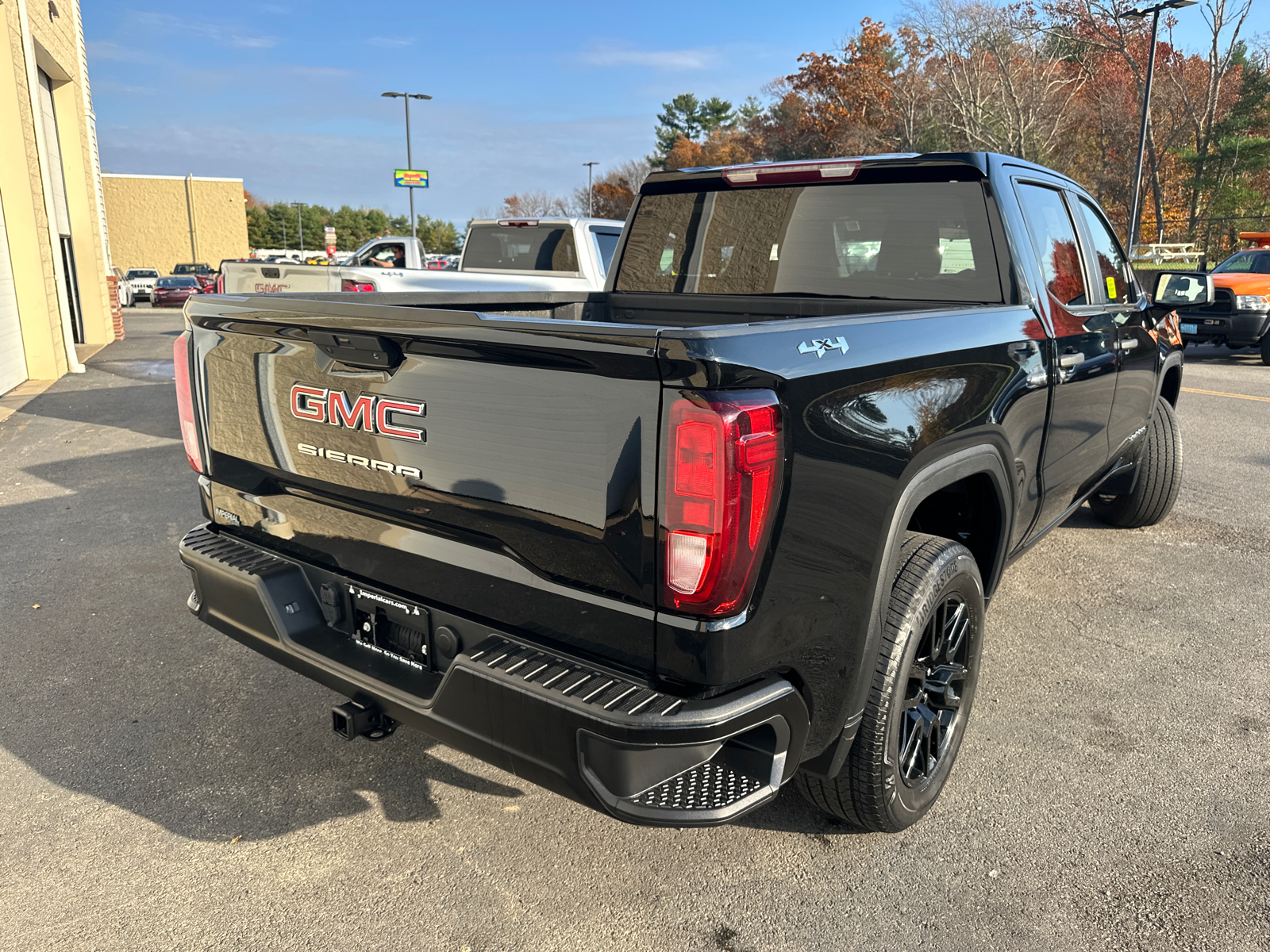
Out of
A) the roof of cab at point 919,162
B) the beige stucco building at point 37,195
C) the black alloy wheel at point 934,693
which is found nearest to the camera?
the black alloy wheel at point 934,693

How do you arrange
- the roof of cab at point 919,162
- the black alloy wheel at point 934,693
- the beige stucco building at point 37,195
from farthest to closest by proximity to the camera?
the beige stucco building at point 37,195 → the roof of cab at point 919,162 → the black alloy wheel at point 934,693

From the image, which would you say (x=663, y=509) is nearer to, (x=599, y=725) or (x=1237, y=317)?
(x=599, y=725)

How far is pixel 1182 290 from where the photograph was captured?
4.69 metres

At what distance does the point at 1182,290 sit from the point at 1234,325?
37.3ft

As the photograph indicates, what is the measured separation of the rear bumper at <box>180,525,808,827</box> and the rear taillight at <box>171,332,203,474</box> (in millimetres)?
1042

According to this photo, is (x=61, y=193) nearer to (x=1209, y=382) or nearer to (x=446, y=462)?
(x=446, y=462)

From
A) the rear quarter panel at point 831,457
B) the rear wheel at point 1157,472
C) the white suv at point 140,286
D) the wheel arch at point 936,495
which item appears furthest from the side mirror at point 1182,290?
the white suv at point 140,286

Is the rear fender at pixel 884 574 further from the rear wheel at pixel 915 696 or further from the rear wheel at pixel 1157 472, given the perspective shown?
the rear wheel at pixel 1157 472

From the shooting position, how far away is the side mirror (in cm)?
464

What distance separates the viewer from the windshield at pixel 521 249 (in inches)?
380

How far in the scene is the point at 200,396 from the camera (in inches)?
114

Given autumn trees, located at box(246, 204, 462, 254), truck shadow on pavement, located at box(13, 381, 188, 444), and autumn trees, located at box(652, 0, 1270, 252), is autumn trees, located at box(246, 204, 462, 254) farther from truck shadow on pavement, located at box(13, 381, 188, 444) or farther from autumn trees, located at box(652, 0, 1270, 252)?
truck shadow on pavement, located at box(13, 381, 188, 444)

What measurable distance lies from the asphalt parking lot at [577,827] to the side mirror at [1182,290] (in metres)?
1.58

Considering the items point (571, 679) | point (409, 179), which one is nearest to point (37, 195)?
point (571, 679)
